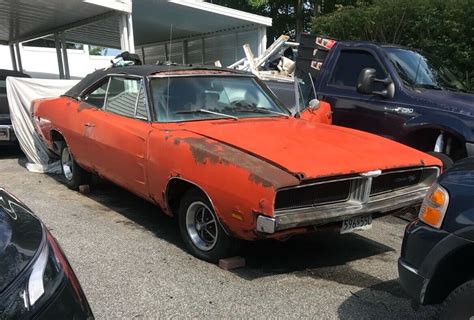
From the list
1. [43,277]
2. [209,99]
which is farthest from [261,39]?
[43,277]

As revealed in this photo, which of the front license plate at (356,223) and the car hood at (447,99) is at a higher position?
the car hood at (447,99)

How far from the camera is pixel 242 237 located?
3.99 metres

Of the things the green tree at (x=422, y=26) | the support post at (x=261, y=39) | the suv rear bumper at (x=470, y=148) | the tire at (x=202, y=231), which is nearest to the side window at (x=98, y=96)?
the tire at (x=202, y=231)

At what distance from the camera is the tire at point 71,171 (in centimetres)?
675

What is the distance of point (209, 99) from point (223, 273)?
6.37 feet

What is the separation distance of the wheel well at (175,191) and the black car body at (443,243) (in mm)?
1977

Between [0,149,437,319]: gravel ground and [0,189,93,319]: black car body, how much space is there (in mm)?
1229

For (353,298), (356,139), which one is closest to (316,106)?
(356,139)

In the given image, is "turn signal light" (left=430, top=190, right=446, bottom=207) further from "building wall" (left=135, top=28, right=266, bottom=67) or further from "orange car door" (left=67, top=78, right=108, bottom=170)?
"building wall" (left=135, top=28, right=266, bottom=67)

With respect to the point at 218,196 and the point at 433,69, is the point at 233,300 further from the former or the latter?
the point at 433,69

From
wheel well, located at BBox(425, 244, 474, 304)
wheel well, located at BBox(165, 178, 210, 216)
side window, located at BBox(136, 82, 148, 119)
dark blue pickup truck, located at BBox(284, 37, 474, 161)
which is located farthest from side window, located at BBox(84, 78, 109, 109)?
wheel well, located at BBox(425, 244, 474, 304)

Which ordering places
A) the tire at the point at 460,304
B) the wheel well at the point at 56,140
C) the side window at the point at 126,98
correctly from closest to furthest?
the tire at the point at 460,304
the side window at the point at 126,98
the wheel well at the point at 56,140

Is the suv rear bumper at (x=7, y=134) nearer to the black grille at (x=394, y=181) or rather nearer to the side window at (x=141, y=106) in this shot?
the side window at (x=141, y=106)

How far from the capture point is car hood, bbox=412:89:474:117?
19.1ft
